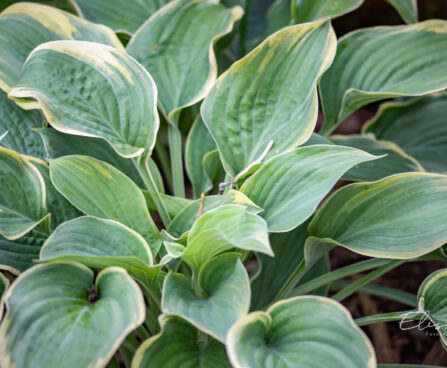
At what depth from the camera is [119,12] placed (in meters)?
1.12

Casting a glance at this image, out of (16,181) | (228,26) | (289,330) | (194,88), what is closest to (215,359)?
(289,330)

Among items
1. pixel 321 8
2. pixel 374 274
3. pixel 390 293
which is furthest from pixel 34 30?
pixel 390 293

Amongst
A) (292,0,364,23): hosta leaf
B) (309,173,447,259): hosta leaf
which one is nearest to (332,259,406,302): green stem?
(309,173,447,259): hosta leaf

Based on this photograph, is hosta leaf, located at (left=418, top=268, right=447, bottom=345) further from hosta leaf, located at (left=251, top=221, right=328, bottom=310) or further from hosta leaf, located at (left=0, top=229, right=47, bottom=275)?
hosta leaf, located at (left=0, top=229, right=47, bottom=275)

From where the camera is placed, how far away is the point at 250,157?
2.71 ft

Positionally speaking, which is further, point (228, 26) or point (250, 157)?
point (228, 26)

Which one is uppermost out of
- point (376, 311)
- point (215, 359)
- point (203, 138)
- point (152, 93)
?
point (152, 93)

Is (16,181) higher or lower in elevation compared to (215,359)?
higher

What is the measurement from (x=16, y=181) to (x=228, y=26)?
52 cm

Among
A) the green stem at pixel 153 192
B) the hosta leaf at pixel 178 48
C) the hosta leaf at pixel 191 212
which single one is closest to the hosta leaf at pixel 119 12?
the hosta leaf at pixel 178 48

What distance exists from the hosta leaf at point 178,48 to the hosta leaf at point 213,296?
370mm

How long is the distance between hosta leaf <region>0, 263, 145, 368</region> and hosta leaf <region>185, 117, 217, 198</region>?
348mm

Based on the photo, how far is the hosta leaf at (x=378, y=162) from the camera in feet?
3.17

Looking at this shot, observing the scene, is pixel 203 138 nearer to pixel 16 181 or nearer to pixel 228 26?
pixel 228 26
